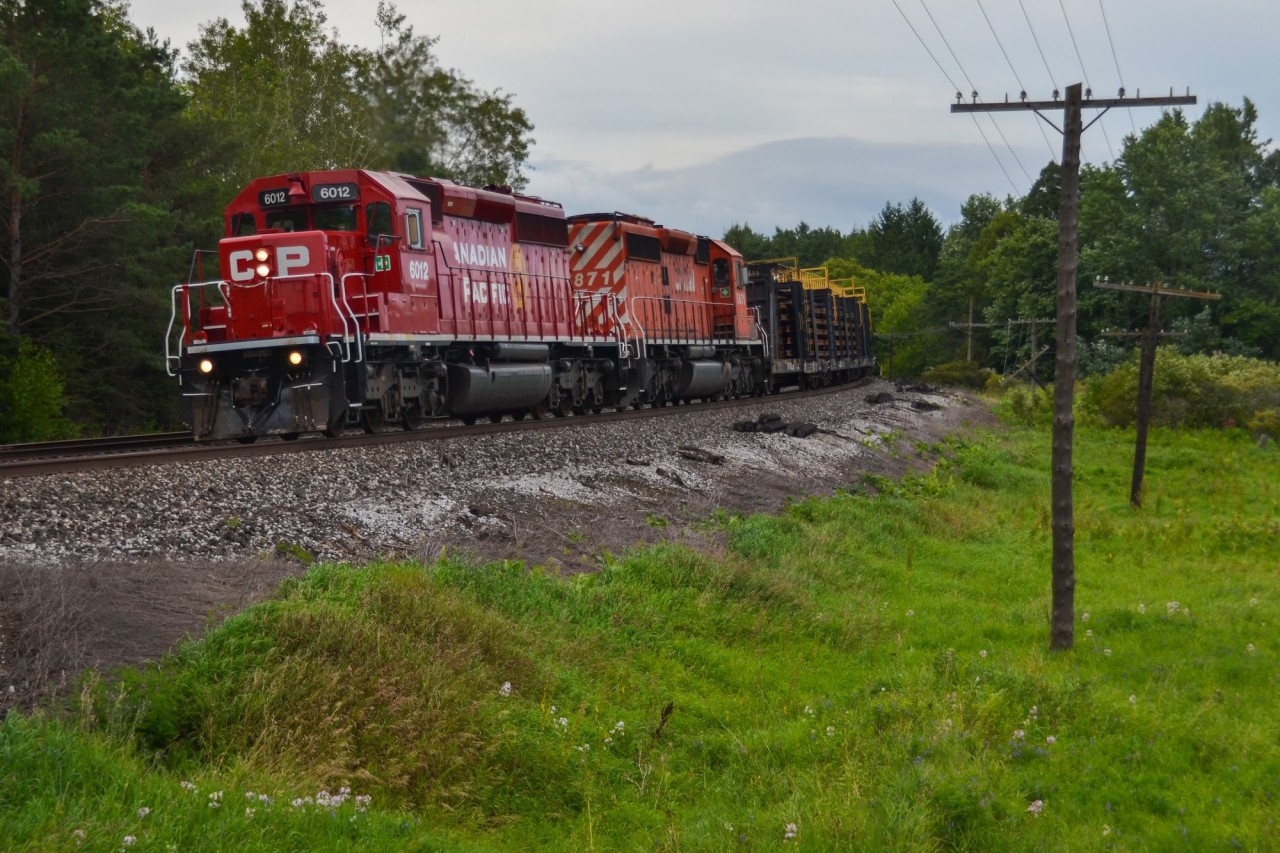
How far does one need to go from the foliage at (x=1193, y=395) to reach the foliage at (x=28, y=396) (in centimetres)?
2849

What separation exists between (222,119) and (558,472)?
27.4m

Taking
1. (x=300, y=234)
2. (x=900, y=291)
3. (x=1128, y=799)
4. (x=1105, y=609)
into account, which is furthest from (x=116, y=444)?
(x=900, y=291)

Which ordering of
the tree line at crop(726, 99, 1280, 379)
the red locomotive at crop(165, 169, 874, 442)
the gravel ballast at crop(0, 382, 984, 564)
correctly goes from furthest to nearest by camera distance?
the tree line at crop(726, 99, 1280, 379), the red locomotive at crop(165, 169, 874, 442), the gravel ballast at crop(0, 382, 984, 564)

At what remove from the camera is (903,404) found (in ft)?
115

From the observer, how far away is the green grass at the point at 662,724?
5012 mm

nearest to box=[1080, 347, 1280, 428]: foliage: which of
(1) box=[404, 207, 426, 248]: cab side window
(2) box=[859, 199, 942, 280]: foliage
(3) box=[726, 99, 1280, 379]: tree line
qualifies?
(3) box=[726, 99, 1280, 379]: tree line

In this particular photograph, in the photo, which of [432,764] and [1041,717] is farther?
[1041,717]

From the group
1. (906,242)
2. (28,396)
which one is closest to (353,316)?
(28,396)

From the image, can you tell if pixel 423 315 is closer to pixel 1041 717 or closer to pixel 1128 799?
pixel 1041 717

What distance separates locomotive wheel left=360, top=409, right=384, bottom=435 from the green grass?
6.19 meters

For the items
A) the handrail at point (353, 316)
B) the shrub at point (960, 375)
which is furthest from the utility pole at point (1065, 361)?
the shrub at point (960, 375)

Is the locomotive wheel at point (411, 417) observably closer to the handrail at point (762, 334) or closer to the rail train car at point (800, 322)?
the handrail at point (762, 334)

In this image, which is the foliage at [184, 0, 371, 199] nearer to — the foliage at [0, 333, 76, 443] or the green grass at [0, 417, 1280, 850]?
the foliage at [0, 333, 76, 443]

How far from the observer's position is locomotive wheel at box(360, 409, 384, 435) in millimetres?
15384
